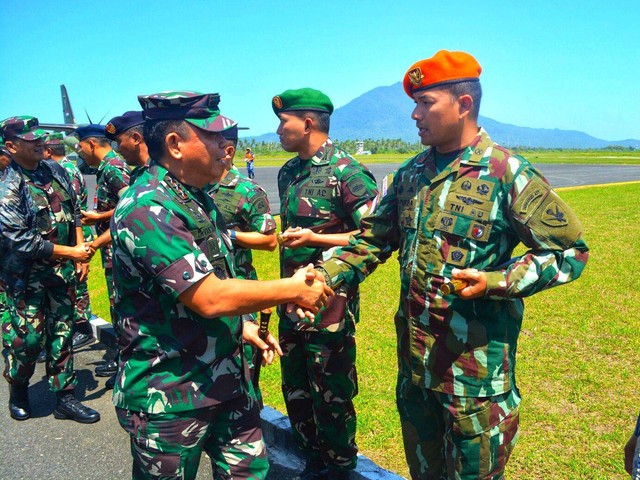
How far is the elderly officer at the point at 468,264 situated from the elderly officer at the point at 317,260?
798 millimetres

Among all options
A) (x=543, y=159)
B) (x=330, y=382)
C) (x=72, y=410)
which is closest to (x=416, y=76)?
(x=330, y=382)

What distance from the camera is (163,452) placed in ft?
7.48

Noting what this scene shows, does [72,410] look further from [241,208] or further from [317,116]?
[317,116]

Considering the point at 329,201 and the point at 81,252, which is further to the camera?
the point at 81,252

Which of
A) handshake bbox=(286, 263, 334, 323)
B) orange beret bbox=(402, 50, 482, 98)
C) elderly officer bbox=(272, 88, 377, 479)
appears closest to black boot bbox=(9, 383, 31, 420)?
elderly officer bbox=(272, 88, 377, 479)

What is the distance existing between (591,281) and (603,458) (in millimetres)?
4788

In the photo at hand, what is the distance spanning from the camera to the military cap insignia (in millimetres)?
2465

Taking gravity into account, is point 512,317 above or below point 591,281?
above

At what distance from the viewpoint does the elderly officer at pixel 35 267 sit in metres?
4.27

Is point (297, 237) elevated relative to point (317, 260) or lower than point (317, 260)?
elevated

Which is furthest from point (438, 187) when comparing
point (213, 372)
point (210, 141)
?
point (213, 372)

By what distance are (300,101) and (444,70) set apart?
52.0 inches

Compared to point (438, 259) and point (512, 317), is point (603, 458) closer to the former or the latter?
point (512, 317)

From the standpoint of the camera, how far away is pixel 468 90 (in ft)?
7.95
